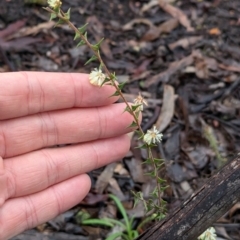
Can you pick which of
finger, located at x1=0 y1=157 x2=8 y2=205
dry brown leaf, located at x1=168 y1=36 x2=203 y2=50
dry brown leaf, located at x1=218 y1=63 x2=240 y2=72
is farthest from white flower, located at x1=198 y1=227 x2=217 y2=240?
dry brown leaf, located at x1=168 y1=36 x2=203 y2=50

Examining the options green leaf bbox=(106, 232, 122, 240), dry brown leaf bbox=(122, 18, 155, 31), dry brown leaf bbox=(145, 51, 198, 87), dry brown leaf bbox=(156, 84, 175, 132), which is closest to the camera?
green leaf bbox=(106, 232, 122, 240)

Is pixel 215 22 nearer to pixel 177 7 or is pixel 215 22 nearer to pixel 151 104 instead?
pixel 177 7

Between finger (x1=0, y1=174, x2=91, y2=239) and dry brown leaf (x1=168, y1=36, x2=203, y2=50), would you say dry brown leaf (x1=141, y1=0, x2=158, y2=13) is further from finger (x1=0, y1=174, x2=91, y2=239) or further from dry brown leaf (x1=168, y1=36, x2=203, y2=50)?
finger (x1=0, y1=174, x2=91, y2=239)

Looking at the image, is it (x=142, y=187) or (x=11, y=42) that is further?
(x=11, y=42)

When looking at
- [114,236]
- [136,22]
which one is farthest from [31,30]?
[114,236]

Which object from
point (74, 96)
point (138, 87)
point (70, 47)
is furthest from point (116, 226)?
point (70, 47)

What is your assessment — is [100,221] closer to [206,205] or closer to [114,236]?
[114,236]
